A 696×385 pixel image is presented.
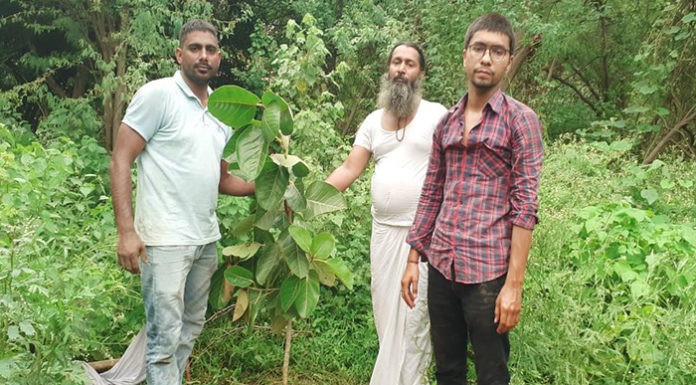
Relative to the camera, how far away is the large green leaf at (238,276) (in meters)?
3.06

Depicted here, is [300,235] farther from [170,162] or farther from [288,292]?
[170,162]

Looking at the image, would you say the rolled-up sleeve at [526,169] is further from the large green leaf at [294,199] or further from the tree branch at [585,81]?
the tree branch at [585,81]

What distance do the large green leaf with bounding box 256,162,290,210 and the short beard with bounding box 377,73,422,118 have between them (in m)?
0.63

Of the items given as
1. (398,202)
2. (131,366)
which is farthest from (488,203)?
(131,366)

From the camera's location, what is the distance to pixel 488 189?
2.28 metres

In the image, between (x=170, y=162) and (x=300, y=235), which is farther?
(x=300, y=235)

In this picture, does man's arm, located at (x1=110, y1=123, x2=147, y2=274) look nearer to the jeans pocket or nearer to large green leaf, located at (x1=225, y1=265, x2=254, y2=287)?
the jeans pocket

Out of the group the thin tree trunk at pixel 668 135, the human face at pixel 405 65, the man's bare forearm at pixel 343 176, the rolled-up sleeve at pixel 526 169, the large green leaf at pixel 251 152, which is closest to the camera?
the rolled-up sleeve at pixel 526 169

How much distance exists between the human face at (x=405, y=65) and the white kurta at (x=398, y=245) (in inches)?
5.8

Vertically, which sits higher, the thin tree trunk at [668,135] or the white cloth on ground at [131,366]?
the thin tree trunk at [668,135]

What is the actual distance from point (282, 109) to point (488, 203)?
0.97 metres

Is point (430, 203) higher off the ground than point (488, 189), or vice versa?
point (488, 189)

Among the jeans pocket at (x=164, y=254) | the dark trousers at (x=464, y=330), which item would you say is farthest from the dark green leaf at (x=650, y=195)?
the jeans pocket at (x=164, y=254)

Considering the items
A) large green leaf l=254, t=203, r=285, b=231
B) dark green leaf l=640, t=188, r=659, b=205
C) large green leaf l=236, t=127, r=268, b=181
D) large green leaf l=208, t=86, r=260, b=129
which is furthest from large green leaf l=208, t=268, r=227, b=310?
dark green leaf l=640, t=188, r=659, b=205
